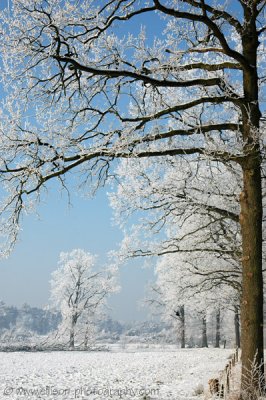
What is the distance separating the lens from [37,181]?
26.1 feet

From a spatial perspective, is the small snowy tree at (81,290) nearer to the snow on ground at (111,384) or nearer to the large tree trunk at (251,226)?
the snow on ground at (111,384)

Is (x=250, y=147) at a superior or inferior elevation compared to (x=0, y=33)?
inferior

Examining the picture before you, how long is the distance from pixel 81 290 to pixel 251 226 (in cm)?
3456

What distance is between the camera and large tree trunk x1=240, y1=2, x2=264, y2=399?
667 cm

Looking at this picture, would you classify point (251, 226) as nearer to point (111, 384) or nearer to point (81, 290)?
point (111, 384)

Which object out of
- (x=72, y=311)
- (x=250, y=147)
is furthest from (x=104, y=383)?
(x=72, y=311)

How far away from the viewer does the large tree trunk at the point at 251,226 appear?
6.67 metres

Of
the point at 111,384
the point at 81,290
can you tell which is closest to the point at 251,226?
the point at 111,384

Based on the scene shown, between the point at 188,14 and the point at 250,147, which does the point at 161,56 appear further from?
the point at 250,147

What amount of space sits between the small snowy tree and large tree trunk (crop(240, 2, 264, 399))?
3348 cm

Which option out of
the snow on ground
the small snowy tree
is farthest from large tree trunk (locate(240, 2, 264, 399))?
the small snowy tree

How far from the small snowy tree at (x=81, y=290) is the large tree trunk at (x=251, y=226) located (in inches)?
1318

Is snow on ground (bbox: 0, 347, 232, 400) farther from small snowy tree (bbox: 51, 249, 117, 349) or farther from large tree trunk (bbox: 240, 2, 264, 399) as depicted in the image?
small snowy tree (bbox: 51, 249, 117, 349)

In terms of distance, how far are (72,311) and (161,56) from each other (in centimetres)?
3402
